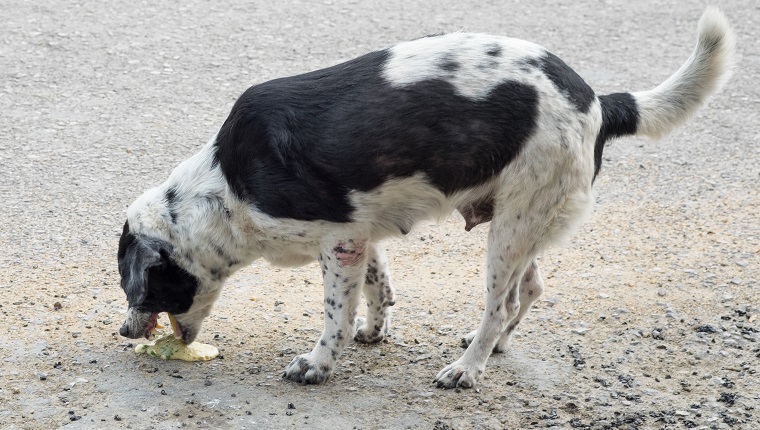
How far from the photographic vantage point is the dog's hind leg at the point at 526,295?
543cm

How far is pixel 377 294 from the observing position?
5473 millimetres

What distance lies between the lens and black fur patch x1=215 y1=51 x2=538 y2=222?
474 cm

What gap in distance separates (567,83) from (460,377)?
60.0 inches

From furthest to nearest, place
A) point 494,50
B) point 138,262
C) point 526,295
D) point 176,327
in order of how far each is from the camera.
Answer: point 526,295 < point 176,327 < point 138,262 < point 494,50

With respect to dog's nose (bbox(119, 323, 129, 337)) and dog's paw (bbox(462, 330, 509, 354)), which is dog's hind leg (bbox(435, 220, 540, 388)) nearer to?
dog's paw (bbox(462, 330, 509, 354))

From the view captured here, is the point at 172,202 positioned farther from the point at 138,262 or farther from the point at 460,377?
the point at 460,377

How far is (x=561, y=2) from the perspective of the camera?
456 inches

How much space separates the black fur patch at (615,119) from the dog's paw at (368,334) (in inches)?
56.9

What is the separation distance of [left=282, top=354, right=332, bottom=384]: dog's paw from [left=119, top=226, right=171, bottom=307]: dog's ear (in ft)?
2.64

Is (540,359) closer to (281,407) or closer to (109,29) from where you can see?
(281,407)

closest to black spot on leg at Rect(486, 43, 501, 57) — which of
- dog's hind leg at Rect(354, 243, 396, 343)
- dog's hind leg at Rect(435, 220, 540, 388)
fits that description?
dog's hind leg at Rect(435, 220, 540, 388)

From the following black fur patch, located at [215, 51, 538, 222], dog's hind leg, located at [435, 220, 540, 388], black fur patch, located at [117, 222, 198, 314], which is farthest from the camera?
black fur patch, located at [117, 222, 198, 314]

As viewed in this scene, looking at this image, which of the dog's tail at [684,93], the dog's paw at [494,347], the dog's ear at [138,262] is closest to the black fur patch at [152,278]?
the dog's ear at [138,262]

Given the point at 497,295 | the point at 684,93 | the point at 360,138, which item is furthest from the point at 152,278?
the point at 684,93
